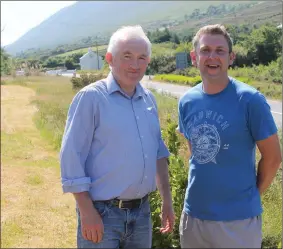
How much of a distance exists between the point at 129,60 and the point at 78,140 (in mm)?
444

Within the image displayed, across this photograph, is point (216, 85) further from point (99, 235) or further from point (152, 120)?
point (99, 235)

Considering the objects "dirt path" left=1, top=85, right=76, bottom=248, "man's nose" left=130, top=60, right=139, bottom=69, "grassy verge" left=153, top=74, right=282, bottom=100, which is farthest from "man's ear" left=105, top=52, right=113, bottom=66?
"grassy verge" left=153, top=74, right=282, bottom=100

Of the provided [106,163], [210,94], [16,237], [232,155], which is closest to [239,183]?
[232,155]

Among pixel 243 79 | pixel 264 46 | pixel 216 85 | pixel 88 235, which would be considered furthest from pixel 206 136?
pixel 264 46

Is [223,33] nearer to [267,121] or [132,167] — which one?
[267,121]

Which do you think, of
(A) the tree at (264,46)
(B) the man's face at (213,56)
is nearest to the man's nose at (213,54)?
(B) the man's face at (213,56)

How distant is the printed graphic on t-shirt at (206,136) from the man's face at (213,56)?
183mm

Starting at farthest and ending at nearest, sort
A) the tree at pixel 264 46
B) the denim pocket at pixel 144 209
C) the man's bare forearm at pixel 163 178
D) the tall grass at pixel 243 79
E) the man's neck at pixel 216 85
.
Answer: the tree at pixel 264 46
the tall grass at pixel 243 79
the man's bare forearm at pixel 163 178
the denim pocket at pixel 144 209
the man's neck at pixel 216 85

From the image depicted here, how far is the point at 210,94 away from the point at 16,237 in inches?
127

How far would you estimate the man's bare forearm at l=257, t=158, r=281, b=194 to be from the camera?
2.01 meters

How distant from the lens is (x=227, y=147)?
1.92 m

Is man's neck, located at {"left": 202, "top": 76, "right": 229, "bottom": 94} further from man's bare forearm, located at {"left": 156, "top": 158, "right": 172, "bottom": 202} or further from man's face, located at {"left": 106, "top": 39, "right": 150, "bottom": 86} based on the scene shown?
man's bare forearm, located at {"left": 156, "top": 158, "right": 172, "bottom": 202}

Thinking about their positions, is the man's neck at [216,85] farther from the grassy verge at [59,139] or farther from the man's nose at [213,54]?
the grassy verge at [59,139]

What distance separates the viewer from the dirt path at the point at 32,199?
4469 mm
